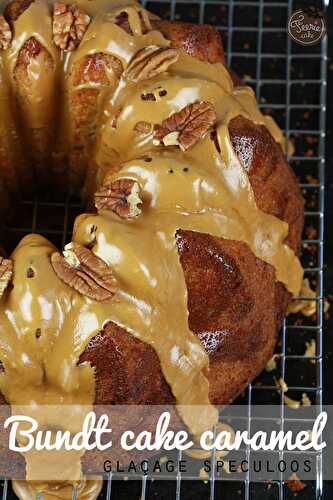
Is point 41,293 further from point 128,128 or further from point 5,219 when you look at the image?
point 5,219

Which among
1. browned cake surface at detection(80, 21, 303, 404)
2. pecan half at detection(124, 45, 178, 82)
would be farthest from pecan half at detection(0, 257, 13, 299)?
pecan half at detection(124, 45, 178, 82)

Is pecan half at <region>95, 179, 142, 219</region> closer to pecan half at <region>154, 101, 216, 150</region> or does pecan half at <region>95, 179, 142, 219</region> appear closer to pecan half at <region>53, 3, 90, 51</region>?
pecan half at <region>154, 101, 216, 150</region>

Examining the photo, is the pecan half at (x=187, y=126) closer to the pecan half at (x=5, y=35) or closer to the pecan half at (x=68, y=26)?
the pecan half at (x=68, y=26)

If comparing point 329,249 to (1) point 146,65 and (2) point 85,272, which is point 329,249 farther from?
(2) point 85,272

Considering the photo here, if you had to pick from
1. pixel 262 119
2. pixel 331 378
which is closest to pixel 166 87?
pixel 262 119

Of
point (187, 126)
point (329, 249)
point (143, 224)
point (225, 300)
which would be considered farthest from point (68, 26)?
point (329, 249)

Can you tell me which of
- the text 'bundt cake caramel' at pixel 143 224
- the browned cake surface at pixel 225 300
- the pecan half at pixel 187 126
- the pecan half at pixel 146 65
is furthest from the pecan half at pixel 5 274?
the pecan half at pixel 146 65

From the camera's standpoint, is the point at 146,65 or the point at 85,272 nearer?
the point at 85,272
